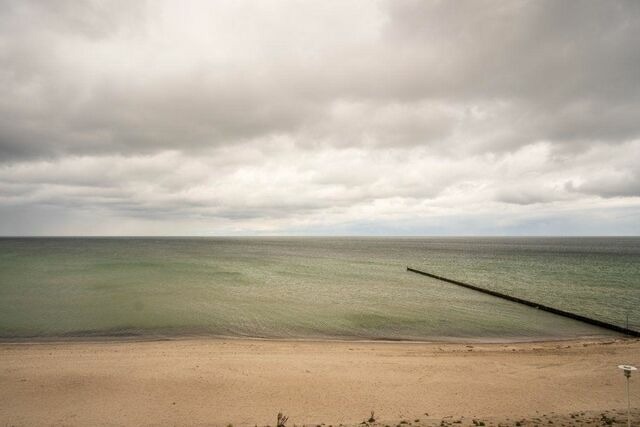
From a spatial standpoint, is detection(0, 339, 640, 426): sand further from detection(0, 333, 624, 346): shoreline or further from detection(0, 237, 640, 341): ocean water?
detection(0, 237, 640, 341): ocean water

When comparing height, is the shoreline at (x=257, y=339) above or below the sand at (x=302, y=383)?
below

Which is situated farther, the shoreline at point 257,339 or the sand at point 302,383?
the shoreline at point 257,339

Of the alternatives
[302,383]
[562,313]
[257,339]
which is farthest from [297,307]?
[562,313]

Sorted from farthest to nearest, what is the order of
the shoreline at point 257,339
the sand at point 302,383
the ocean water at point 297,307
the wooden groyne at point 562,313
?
the wooden groyne at point 562,313 < the ocean water at point 297,307 < the shoreline at point 257,339 < the sand at point 302,383

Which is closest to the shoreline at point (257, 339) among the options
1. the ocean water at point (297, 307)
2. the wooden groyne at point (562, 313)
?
the ocean water at point (297, 307)

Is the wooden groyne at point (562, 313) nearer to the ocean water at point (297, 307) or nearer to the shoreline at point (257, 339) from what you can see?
the ocean water at point (297, 307)

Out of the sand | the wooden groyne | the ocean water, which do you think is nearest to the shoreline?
the ocean water

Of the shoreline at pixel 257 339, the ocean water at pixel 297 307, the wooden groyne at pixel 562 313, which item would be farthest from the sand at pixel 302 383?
the wooden groyne at pixel 562 313

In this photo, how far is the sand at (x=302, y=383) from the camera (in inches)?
547

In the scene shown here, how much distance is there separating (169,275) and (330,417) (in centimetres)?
5798

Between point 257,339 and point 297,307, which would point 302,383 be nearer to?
point 257,339

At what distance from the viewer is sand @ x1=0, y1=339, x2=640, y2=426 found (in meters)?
13.9

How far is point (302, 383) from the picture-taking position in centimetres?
1736

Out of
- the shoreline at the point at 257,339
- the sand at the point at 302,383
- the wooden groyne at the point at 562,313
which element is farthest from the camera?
the wooden groyne at the point at 562,313
